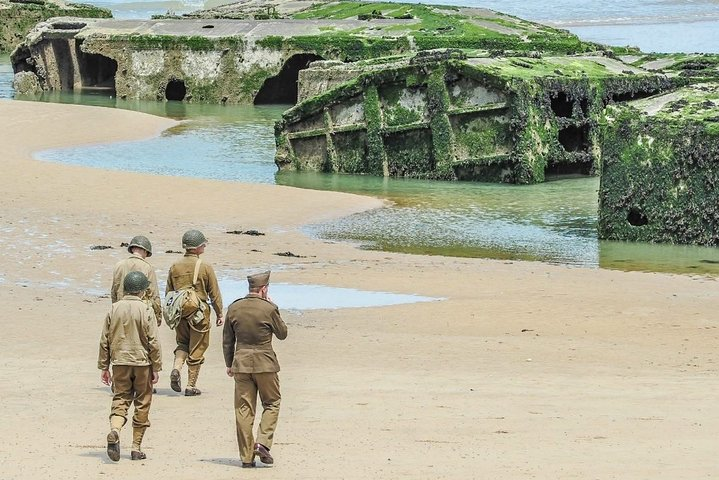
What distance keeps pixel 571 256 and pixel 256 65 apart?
25326 millimetres

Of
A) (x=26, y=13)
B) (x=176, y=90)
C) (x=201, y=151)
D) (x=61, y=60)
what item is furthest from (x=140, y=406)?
(x=26, y=13)

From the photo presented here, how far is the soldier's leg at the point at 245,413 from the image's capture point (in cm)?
941

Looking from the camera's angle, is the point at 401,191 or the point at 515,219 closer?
the point at 515,219

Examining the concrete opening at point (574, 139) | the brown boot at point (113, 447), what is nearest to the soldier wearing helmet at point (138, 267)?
the brown boot at point (113, 447)

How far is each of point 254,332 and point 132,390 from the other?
1037mm

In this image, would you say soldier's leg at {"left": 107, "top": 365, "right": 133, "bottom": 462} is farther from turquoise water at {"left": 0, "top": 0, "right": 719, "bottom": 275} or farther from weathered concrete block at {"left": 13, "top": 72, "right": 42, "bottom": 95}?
weathered concrete block at {"left": 13, "top": 72, "right": 42, "bottom": 95}

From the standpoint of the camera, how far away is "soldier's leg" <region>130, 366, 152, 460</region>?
960 cm

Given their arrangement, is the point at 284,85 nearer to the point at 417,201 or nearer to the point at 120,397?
the point at 417,201

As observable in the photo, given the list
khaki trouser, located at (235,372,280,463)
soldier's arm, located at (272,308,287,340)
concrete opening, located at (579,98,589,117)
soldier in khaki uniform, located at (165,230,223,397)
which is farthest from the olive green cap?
concrete opening, located at (579,98,589,117)

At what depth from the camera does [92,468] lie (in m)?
9.30

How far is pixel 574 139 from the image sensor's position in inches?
1176

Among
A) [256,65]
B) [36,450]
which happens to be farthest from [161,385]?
[256,65]

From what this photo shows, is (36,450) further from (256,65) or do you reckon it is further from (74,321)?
(256,65)

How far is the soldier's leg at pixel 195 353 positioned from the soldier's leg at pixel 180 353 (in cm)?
7
